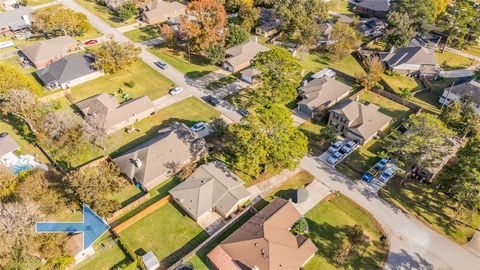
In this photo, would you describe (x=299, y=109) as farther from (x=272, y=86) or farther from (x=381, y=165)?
(x=381, y=165)

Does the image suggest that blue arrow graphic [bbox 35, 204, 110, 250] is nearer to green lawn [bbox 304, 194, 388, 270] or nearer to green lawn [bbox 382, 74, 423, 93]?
green lawn [bbox 304, 194, 388, 270]

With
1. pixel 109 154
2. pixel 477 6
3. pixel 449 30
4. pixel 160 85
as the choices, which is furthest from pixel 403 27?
pixel 109 154

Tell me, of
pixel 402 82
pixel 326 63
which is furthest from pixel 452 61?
pixel 326 63

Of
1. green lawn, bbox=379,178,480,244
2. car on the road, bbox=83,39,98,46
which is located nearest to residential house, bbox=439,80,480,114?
green lawn, bbox=379,178,480,244

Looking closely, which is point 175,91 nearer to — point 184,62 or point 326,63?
point 184,62

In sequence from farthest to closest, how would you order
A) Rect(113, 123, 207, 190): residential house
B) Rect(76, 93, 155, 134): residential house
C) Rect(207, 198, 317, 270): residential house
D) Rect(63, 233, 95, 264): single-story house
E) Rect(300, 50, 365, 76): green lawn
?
Rect(300, 50, 365, 76): green lawn → Rect(76, 93, 155, 134): residential house → Rect(113, 123, 207, 190): residential house → Rect(63, 233, 95, 264): single-story house → Rect(207, 198, 317, 270): residential house

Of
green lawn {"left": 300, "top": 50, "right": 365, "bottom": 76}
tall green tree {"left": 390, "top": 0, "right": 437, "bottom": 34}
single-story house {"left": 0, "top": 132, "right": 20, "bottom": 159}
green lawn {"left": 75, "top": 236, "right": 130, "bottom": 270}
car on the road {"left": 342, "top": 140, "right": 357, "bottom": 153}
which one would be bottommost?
green lawn {"left": 75, "top": 236, "right": 130, "bottom": 270}
